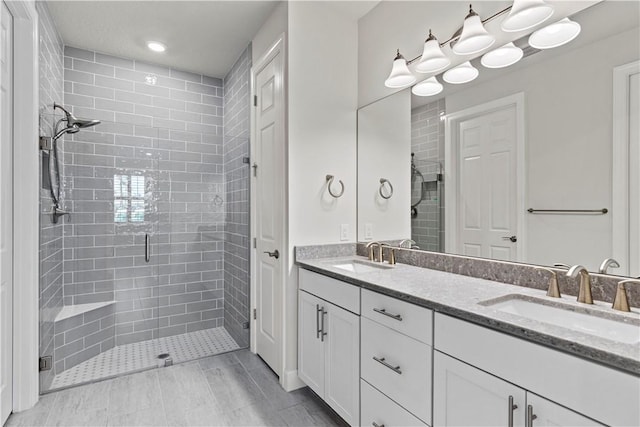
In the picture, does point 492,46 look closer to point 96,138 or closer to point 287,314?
point 287,314

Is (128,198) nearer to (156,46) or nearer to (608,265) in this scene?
(156,46)

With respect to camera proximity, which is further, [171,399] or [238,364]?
[238,364]

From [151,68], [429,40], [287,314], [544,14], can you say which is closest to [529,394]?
[544,14]

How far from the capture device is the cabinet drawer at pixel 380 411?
139cm

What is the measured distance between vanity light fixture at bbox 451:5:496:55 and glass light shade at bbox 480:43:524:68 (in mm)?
51

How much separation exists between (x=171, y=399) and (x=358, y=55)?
2716mm

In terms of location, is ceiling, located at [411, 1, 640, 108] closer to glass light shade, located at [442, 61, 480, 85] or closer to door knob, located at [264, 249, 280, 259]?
glass light shade, located at [442, 61, 480, 85]

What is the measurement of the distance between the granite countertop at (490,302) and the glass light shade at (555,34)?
1054 mm

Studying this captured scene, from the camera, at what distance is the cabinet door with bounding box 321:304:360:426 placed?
1.70 meters

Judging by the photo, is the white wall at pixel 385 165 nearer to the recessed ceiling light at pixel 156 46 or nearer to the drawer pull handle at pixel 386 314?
the drawer pull handle at pixel 386 314

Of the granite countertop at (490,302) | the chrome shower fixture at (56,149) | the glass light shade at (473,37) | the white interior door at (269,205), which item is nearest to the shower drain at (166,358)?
the white interior door at (269,205)

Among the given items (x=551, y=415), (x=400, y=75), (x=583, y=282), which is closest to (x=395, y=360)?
(x=551, y=415)

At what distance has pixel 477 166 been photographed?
1782mm

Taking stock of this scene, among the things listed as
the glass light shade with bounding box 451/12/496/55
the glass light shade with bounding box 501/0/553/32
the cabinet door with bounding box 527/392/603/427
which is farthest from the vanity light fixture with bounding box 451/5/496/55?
the cabinet door with bounding box 527/392/603/427
